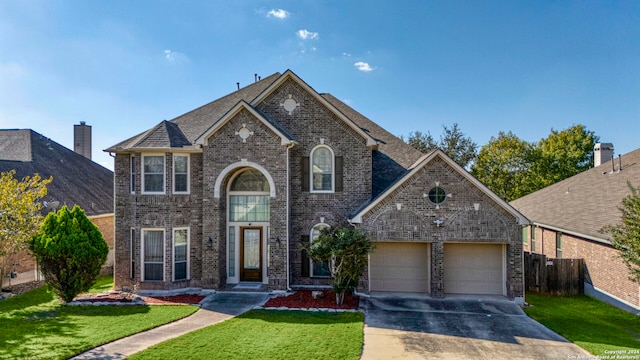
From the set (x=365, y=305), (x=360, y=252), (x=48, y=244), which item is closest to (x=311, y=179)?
(x=360, y=252)

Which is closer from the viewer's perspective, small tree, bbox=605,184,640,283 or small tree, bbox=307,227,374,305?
small tree, bbox=605,184,640,283

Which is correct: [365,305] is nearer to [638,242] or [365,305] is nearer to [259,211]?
[259,211]

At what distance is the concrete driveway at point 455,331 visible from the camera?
8266 millimetres

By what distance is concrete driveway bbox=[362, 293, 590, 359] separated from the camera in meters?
8.27

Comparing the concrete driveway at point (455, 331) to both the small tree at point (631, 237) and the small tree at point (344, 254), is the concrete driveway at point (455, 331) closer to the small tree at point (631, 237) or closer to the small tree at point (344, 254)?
the small tree at point (344, 254)

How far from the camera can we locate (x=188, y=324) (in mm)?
10102

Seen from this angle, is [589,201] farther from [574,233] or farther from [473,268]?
[473,268]

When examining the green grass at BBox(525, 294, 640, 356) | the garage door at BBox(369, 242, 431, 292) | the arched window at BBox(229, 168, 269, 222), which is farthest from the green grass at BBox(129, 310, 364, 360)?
the green grass at BBox(525, 294, 640, 356)

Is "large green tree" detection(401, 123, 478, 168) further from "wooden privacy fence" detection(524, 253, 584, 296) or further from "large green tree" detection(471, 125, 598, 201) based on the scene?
"wooden privacy fence" detection(524, 253, 584, 296)

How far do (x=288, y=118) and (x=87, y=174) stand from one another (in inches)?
660

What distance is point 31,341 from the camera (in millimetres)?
8586

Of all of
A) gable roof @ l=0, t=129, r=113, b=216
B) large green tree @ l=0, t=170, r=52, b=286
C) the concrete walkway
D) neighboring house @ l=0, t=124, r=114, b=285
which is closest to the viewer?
the concrete walkway

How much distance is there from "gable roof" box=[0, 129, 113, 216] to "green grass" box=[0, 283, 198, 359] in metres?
7.07

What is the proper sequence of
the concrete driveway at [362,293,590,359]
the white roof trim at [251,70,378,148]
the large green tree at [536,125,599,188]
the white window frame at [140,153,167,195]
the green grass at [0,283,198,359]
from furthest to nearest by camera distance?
the large green tree at [536,125,599,188] < the white roof trim at [251,70,378,148] < the white window frame at [140,153,167,195] < the concrete driveway at [362,293,590,359] < the green grass at [0,283,198,359]
